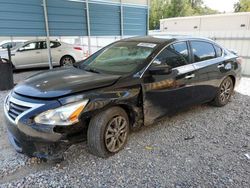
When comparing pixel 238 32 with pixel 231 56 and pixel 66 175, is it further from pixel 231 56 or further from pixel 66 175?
pixel 66 175

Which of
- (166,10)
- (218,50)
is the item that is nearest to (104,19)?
(218,50)

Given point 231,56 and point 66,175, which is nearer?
point 66,175

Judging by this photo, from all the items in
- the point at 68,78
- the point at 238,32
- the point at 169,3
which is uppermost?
the point at 169,3

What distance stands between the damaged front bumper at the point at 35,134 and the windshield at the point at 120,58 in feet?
3.53

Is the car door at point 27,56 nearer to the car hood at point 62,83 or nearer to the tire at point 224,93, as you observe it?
the car hood at point 62,83

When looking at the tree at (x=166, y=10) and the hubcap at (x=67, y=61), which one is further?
the tree at (x=166, y=10)

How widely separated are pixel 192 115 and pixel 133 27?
17.4 feet

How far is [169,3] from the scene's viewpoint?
138ft

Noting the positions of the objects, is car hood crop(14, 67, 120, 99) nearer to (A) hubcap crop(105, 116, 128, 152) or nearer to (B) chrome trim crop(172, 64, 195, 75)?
(A) hubcap crop(105, 116, 128, 152)

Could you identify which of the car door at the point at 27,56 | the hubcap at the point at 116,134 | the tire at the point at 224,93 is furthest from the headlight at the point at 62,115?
the car door at the point at 27,56

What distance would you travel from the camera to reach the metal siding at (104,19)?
723 centimetres

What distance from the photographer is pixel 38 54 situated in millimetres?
8609

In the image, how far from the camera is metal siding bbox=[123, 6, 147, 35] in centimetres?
804

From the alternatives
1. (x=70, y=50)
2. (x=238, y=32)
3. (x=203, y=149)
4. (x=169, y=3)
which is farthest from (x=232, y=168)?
(x=169, y=3)
